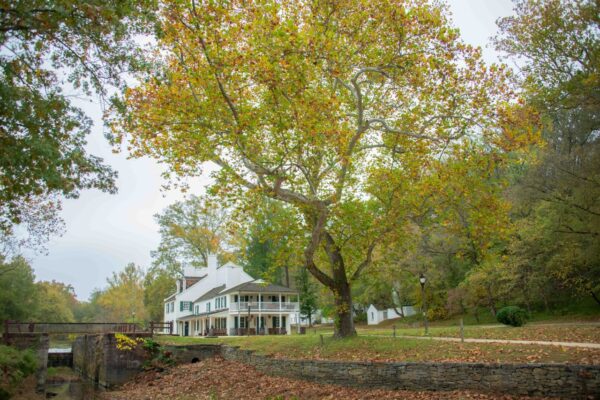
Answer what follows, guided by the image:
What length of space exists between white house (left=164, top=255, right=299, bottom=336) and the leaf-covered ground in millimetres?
13955

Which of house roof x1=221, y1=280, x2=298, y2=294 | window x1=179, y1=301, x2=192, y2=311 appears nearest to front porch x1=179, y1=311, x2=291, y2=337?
house roof x1=221, y1=280, x2=298, y2=294

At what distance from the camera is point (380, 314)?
5316cm

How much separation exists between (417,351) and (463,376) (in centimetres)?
289

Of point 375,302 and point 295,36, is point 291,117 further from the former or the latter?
point 375,302

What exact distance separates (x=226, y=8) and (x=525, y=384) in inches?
479

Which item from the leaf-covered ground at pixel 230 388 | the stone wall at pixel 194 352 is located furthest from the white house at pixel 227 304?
the leaf-covered ground at pixel 230 388

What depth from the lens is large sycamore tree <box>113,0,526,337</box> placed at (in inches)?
505

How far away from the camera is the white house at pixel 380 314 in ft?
171

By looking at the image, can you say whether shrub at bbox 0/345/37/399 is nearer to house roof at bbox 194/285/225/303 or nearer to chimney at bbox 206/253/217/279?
house roof at bbox 194/285/225/303

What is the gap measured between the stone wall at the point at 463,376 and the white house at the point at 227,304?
22.6 m

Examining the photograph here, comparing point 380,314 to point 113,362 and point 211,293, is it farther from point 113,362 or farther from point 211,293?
point 113,362

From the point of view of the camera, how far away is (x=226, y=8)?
43.4 feet

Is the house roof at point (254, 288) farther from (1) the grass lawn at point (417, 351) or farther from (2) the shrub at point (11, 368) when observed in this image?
(1) the grass lawn at point (417, 351)

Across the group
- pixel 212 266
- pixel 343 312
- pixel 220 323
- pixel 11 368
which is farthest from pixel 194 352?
pixel 212 266
